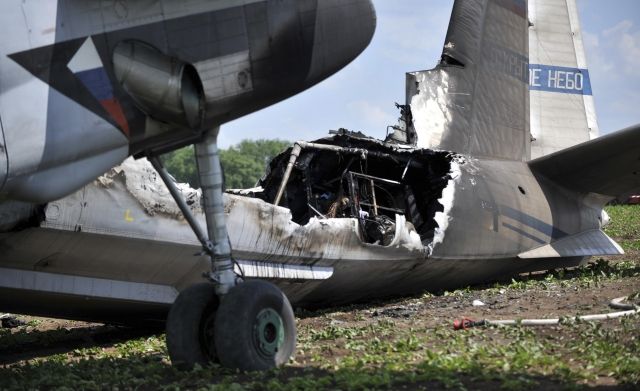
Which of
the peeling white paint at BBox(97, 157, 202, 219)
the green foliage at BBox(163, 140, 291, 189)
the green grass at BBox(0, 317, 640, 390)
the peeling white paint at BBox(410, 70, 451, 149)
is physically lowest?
the green grass at BBox(0, 317, 640, 390)

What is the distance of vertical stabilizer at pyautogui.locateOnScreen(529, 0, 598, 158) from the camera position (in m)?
14.9

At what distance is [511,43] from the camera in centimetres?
1420

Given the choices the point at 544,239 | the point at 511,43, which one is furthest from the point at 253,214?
the point at 511,43

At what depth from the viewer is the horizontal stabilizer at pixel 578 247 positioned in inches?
498

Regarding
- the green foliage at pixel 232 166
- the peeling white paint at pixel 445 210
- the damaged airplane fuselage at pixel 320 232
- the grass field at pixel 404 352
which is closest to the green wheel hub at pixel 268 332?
the grass field at pixel 404 352

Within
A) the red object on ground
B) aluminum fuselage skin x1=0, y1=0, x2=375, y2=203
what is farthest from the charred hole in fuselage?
aluminum fuselage skin x1=0, y1=0, x2=375, y2=203

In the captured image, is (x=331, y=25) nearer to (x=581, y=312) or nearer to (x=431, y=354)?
(x=431, y=354)

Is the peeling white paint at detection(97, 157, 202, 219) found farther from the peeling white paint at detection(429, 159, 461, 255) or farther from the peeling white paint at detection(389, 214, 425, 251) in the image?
the peeling white paint at detection(429, 159, 461, 255)

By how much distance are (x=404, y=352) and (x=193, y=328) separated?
6.04 ft

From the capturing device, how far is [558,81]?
1520 centimetres

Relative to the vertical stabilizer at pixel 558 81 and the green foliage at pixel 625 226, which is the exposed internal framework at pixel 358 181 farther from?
the green foliage at pixel 625 226

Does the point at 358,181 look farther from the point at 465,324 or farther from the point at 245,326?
the point at 245,326

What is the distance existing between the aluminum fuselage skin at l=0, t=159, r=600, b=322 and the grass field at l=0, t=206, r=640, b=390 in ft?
1.40

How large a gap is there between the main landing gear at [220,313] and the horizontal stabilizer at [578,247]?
21.9ft
